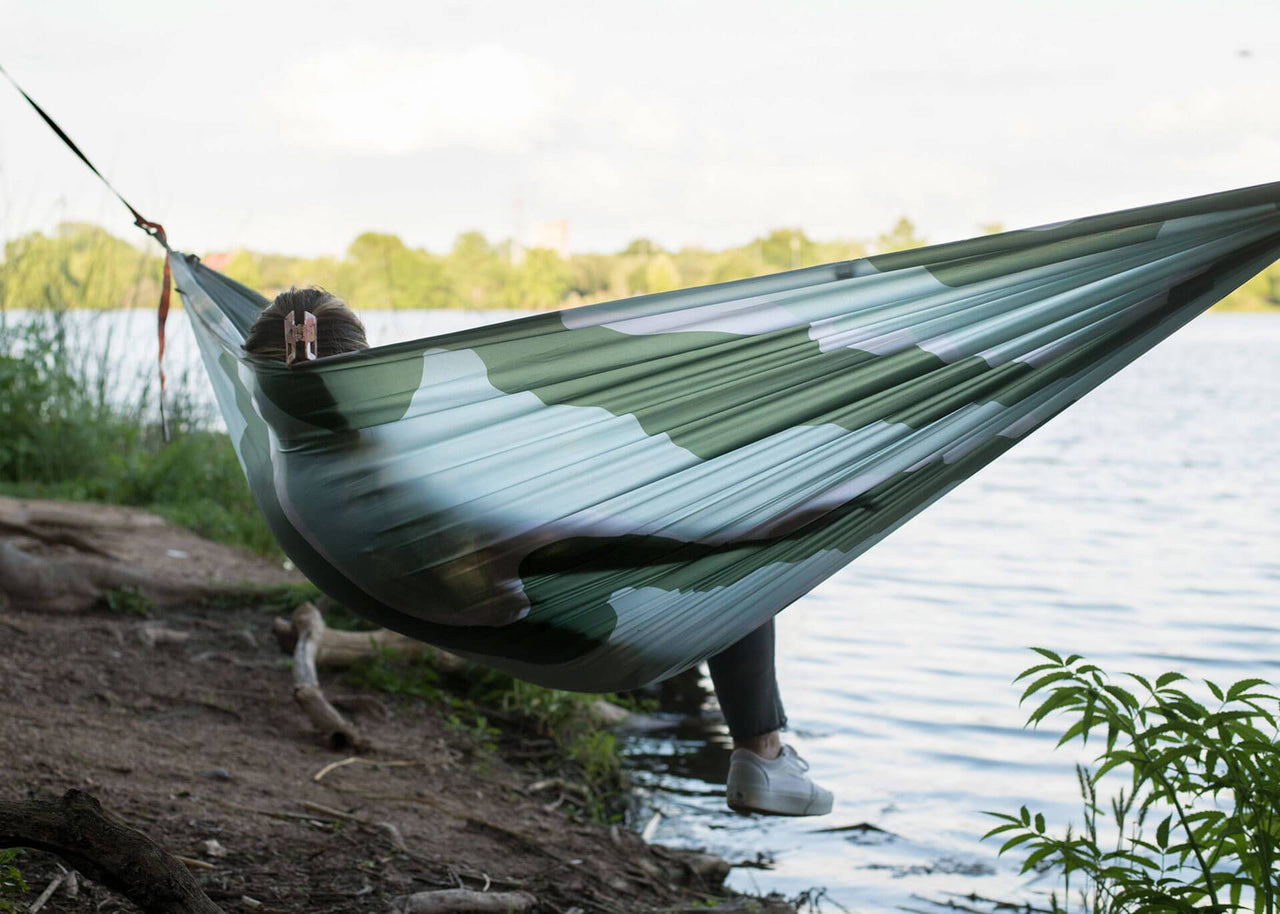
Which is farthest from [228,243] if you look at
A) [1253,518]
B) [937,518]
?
[1253,518]

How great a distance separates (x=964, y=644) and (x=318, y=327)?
3.91 m

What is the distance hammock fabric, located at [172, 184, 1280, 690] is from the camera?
1.53 meters

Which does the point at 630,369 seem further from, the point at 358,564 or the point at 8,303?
the point at 8,303

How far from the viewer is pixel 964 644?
5129 millimetres

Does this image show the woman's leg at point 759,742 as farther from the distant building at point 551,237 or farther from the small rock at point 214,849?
the distant building at point 551,237

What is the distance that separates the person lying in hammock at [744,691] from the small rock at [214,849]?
0.85m

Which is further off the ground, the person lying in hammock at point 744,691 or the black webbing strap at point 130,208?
the black webbing strap at point 130,208

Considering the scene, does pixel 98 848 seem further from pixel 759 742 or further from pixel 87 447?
pixel 87 447

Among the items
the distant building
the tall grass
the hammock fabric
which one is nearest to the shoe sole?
the hammock fabric

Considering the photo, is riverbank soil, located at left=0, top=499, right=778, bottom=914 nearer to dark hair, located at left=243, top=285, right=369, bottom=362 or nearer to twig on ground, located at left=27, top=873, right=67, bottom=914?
twig on ground, located at left=27, top=873, right=67, bottom=914

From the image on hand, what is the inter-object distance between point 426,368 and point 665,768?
233cm

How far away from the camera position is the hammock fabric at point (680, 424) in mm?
1527

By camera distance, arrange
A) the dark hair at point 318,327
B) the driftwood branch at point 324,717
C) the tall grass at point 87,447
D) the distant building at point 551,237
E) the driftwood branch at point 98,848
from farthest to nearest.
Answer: the distant building at point 551,237 → the tall grass at point 87,447 → the driftwood branch at point 324,717 → the dark hair at point 318,327 → the driftwood branch at point 98,848

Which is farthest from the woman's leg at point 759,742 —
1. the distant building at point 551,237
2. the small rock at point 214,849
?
the distant building at point 551,237
